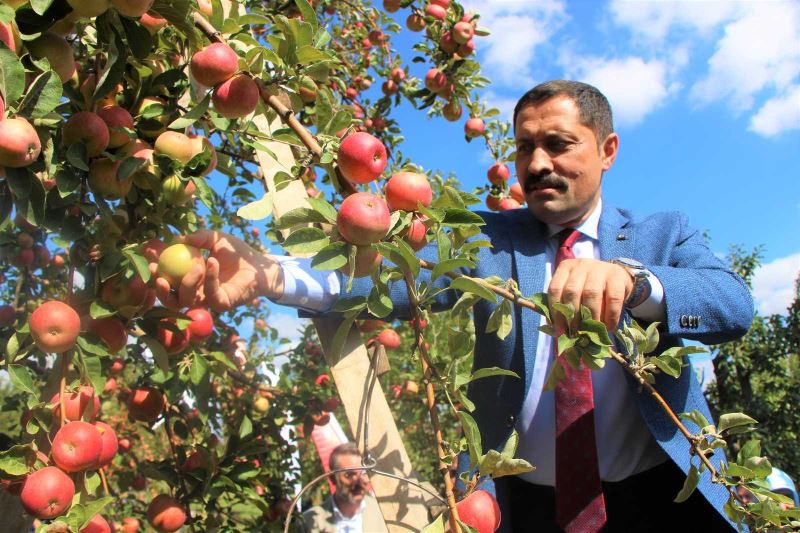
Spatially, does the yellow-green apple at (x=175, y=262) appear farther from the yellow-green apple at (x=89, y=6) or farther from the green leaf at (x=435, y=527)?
the green leaf at (x=435, y=527)

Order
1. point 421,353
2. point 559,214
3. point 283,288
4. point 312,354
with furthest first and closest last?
point 312,354
point 559,214
point 283,288
point 421,353

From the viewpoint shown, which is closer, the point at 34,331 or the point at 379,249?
the point at 379,249

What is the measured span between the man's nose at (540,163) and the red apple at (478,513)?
3.10ft

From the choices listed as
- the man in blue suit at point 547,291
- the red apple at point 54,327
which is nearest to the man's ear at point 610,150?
the man in blue suit at point 547,291

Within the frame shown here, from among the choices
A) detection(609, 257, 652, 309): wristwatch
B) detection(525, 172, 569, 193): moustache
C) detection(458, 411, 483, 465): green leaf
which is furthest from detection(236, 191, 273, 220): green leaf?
detection(525, 172, 569, 193): moustache

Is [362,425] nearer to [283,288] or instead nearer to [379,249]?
[283,288]

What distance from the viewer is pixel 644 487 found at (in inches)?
63.2

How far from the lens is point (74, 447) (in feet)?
3.45

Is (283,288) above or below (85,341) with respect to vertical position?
above

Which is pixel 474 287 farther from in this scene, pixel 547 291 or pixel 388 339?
pixel 388 339

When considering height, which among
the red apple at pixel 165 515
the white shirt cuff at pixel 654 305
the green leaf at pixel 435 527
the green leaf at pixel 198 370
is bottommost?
the red apple at pixel 165 515

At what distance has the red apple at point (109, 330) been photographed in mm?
1204

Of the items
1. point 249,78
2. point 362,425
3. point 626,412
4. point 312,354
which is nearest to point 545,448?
point 626,412

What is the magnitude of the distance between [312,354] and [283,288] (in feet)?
5.27
